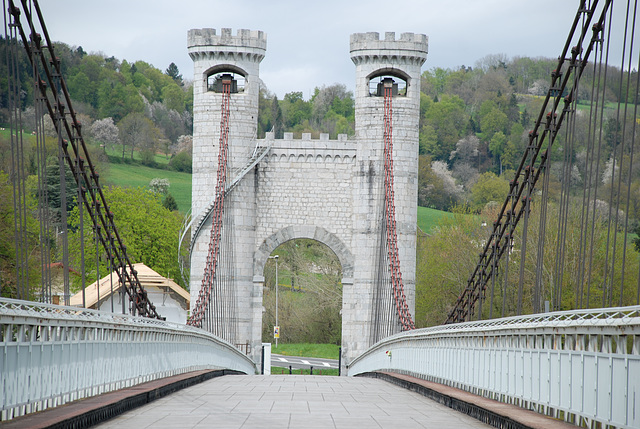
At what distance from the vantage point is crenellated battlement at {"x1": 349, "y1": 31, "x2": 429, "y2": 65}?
33781 mm

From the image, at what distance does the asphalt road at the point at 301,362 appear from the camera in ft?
143

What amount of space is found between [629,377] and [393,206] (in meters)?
27.5

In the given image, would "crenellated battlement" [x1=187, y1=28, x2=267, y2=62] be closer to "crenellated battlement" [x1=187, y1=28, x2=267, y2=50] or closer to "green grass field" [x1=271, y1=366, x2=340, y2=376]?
"crenellated battlement" [x1=187, y1=28, x2=267, y2=50]

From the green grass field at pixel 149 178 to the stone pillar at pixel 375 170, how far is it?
145 ft

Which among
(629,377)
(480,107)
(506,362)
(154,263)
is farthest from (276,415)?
(480,107)

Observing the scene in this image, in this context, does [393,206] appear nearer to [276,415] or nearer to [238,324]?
[238,324]

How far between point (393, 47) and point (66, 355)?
26.5 metres

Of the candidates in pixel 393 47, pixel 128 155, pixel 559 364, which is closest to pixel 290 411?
pixel 559 364

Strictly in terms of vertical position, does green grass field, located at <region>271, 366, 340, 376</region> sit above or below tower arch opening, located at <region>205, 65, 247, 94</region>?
below

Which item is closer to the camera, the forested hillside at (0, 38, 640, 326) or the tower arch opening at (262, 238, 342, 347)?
the tower arch opening at (262, 238, 342, 347)

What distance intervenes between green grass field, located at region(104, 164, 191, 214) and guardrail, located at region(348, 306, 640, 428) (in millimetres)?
66350

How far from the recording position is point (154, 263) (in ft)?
172

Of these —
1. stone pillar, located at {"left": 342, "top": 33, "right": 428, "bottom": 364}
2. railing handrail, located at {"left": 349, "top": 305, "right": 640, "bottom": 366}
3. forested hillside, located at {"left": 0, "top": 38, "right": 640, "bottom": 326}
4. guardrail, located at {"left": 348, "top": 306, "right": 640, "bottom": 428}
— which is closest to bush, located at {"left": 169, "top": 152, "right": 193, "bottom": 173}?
forested hillside, located at {"left": 0, "top": 38, "right": 640, "bottom": 326}

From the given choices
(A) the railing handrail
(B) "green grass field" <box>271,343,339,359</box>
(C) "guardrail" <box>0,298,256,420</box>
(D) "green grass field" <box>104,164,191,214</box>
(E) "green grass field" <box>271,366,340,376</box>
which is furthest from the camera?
(D) "green grass field" <box>104,164,191,214</box>
